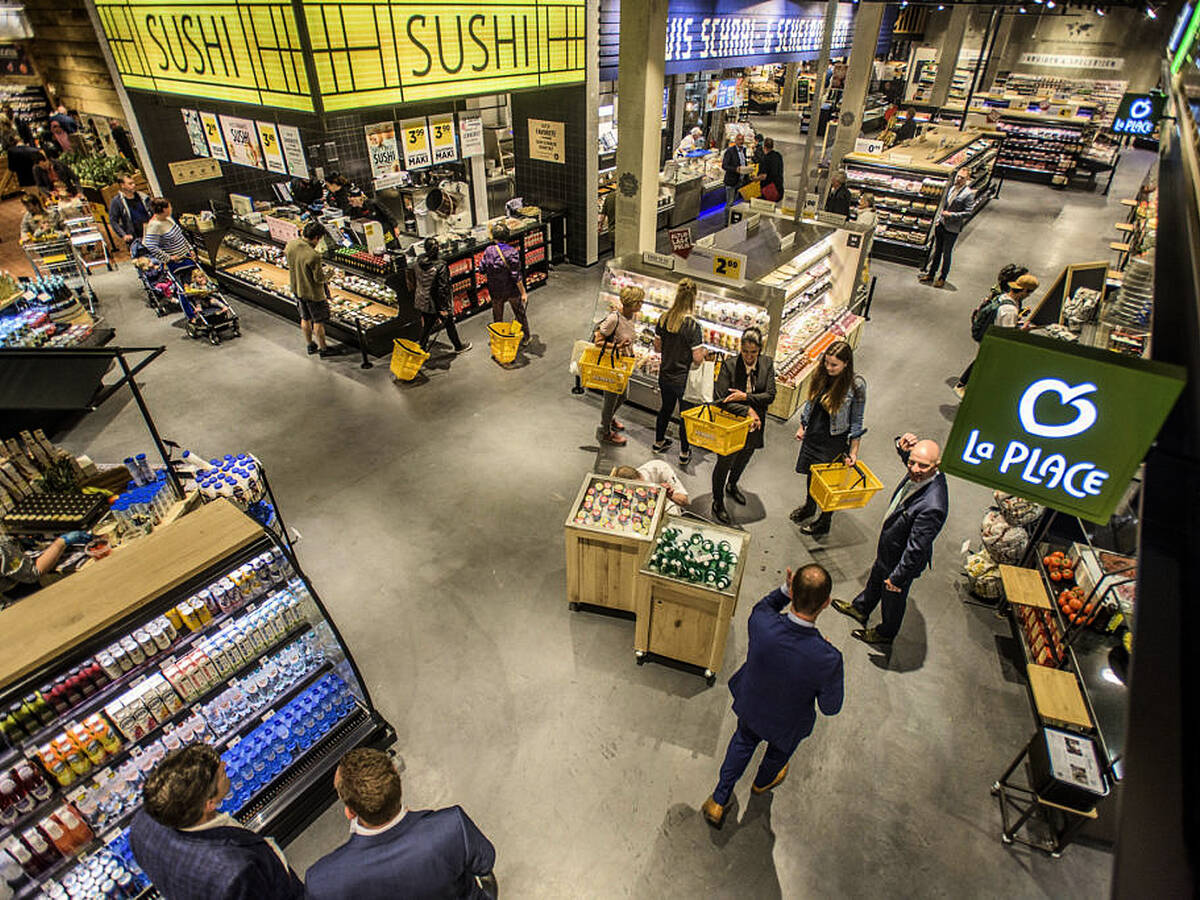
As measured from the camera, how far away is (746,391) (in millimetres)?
6199

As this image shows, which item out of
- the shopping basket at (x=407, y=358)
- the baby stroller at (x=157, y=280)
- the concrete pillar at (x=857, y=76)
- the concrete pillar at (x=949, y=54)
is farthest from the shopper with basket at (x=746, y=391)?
the concrete pillar at (x=949, y=54)

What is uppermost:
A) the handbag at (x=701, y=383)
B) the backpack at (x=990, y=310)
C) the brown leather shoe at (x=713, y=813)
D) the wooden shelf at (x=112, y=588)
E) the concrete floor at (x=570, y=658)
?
the wooden shelf at (x=112, y=588)

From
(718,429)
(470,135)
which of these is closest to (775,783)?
(718,429)

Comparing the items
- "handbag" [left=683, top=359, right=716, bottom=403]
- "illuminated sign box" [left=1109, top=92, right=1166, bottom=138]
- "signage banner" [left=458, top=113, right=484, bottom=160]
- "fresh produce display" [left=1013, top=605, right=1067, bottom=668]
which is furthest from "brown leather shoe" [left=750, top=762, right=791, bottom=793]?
"illuminated sign box" [left=1109, top=92, right=1166, bottom=138]

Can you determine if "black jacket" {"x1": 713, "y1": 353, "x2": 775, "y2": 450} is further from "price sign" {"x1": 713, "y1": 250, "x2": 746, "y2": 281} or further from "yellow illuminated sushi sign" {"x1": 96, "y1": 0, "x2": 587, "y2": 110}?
"yellow illuminated sushi sign" {"x1": 96, "y1": 0, "x2": 587, "y2": 110}

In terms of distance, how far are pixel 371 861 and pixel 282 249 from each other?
1140cm

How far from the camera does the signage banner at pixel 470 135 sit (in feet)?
32.5

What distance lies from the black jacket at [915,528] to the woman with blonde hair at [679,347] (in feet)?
8.50

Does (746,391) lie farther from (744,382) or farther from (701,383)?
(701,383)

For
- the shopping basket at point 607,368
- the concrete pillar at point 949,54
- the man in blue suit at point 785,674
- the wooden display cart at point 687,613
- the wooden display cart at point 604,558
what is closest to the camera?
the man in blue suit at point 785,674

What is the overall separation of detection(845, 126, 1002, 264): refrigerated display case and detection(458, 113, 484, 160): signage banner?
322 inches

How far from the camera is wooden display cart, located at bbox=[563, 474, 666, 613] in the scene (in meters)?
4.96

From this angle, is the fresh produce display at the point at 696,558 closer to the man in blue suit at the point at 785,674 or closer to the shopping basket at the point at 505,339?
the man in blue suit at the point at 785,674

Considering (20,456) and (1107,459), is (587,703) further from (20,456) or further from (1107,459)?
(20,456)
